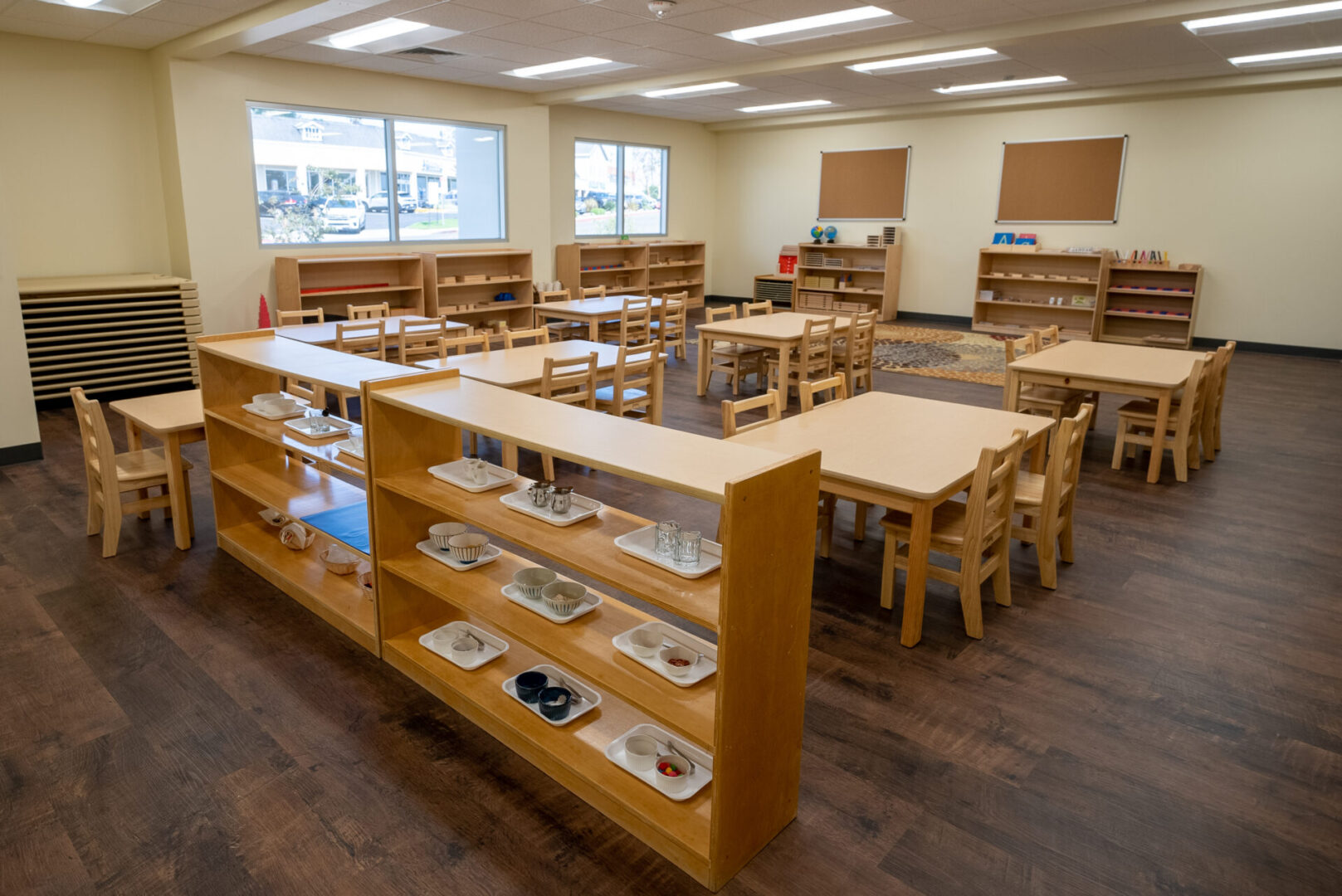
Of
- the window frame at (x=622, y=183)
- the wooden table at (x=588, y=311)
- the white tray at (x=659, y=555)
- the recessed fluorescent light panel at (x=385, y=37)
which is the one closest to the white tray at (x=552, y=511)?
the white tray at (x=659, y=555)

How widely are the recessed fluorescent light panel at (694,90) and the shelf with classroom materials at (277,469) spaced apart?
6.22 meters

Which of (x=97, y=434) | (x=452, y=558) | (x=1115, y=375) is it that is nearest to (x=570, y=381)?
(x=452, y=558)

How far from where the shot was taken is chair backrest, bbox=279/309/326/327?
6785 millimetres

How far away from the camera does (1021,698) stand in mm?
2832

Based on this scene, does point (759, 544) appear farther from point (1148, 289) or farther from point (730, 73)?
point (1148, 289)

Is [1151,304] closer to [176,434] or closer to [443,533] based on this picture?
[443,533]

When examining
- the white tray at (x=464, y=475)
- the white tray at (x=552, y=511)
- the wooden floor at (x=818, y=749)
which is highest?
the white tray at (x=464, y=475)

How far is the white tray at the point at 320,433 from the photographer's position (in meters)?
3.35

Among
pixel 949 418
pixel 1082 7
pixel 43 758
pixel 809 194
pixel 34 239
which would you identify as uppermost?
pixel 1082 7

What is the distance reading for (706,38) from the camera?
22.7 feet

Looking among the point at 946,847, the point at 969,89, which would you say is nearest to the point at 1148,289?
the point at 969,89

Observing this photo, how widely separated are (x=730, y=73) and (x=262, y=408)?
6.20m

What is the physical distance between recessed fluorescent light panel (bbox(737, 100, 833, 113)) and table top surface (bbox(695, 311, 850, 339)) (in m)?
4.45

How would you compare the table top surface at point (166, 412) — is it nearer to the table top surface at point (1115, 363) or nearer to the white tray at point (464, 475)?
the white tray at point (464, 475)
